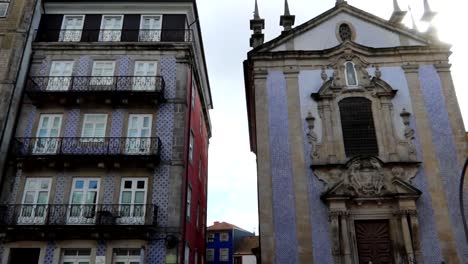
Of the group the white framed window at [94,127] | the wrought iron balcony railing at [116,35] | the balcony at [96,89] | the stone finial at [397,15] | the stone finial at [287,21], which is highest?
the stone finial at [397,15]

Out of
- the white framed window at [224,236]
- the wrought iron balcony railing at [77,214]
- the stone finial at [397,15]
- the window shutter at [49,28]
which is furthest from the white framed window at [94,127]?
the white framed window at [224,236]

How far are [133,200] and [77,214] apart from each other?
235 centimetres

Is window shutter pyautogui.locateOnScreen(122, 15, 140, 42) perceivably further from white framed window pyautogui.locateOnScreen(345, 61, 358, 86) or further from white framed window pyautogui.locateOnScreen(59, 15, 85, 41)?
white framed window pyautogui.locateOnScreen(345, 61, 358, 86)

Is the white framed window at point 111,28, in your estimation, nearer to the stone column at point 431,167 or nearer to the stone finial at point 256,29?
the stone finial at point 256,29

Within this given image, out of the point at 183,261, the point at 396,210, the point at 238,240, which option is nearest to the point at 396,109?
the point at 396,210

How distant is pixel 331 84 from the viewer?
20.4 metres

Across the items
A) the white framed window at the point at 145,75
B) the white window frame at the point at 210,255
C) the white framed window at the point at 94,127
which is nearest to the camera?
A: the white framed window at the point at 94,127

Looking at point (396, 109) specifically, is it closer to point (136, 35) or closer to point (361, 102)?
point (361, 102)

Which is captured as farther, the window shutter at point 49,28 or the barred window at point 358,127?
the window shutter at point 49,28

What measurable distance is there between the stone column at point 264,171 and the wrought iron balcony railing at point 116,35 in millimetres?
4561

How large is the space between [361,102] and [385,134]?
208 centimetres

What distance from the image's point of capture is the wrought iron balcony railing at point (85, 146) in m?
17.8

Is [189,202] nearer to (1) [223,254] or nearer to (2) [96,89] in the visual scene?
(2) [96,89]

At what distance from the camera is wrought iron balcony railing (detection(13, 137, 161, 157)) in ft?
58.3
